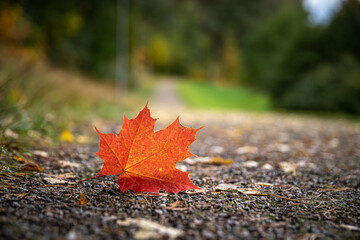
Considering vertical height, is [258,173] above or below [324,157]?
below

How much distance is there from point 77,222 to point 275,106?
53.7 feet

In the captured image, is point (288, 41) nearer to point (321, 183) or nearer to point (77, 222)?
point (321, 183)

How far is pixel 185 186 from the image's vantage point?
1488 mm

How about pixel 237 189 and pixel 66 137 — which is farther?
pixel 66 137

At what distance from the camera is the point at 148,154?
150cm

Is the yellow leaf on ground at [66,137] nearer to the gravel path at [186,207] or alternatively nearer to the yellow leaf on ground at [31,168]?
the gravel path at [186,207]

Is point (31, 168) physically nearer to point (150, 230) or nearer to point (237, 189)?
point (150, 230)

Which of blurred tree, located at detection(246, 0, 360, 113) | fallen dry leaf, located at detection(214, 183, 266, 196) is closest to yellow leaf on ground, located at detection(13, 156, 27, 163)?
fallen dry leaf, located at detection(214, 183, 266, 196)

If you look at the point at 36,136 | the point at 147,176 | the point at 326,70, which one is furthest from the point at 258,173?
the point at 326,70

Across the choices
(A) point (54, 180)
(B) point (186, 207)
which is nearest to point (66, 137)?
(A) point (54, 180)

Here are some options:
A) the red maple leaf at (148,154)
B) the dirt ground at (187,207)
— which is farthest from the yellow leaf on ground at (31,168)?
the red maple leaf at (148,154)

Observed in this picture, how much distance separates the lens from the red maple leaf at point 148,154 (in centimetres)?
147

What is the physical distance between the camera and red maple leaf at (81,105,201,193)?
1471mm

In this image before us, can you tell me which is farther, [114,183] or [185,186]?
[114,183]
